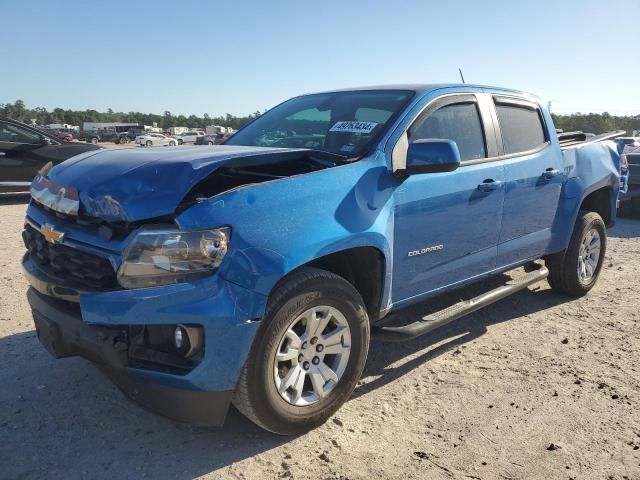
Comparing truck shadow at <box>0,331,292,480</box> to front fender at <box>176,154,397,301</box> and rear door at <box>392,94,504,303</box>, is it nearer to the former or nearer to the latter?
front fender at <box>176,154,397,301</box>

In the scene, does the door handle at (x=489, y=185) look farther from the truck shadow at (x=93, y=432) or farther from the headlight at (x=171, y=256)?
the headlight at (x=171, y=256)

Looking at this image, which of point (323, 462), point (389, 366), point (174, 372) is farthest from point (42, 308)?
point (389, 366)

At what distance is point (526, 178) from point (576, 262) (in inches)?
52.2

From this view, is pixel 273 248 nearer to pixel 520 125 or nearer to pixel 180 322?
pixel 180 322

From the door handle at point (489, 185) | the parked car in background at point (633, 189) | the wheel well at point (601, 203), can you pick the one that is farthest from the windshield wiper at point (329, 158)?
the parked car in background at point (633, 189)

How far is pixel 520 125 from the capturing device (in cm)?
457

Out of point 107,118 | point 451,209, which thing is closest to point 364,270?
point 451,209

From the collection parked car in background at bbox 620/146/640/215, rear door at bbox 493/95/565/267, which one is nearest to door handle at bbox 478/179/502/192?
rear door at bbox 493/95/565/267

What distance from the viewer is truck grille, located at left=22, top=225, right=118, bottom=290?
2623 millimetres

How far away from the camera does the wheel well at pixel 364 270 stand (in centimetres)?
317

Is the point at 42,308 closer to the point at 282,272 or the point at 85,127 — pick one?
the point at 282,272

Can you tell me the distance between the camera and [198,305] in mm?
2428

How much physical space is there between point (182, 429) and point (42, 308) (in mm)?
968

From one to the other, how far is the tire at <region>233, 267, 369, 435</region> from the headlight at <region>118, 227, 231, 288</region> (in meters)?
0.37
